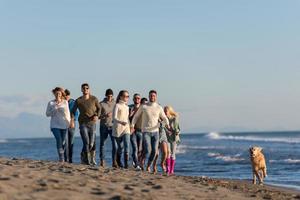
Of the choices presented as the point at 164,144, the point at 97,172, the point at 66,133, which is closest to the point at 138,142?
the point at 164,144

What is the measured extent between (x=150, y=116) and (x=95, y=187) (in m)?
4.30

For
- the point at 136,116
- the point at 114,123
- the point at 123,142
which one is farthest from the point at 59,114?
the point at 136,116

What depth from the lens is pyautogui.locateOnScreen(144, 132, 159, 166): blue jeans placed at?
43.1 ft

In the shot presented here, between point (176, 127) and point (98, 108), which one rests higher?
point (98, 108)

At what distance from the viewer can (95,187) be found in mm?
8836

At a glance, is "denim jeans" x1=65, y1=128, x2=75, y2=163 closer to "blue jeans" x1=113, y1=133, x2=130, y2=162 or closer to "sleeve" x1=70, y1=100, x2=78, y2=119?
"sleeve" x1=70, y1=100, x2=78, y2=119

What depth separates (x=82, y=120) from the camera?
1331 cm

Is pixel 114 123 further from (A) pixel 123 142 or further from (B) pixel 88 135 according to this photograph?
(B) pixel 88 135

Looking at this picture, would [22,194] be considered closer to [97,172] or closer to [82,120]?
[97,172]

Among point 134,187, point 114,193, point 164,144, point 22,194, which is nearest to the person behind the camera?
point 22,194

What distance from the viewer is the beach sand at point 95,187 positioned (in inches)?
320

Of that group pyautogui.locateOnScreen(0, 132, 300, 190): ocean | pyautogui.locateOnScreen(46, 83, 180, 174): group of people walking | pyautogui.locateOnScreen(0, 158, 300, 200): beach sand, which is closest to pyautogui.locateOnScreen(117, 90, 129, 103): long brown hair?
pyautogui.locateOnScreen(46, 83, 180, 174): group of people walking

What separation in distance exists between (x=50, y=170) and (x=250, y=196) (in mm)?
3436

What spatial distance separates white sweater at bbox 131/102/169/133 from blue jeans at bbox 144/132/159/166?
0.11 m
